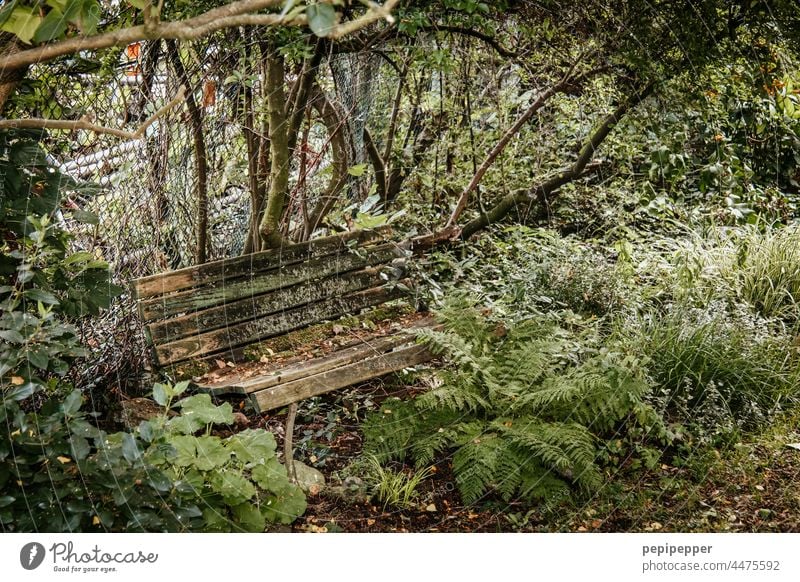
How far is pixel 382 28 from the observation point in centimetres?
287

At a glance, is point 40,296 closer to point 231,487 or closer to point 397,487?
point 231,487

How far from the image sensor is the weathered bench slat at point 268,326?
252cm

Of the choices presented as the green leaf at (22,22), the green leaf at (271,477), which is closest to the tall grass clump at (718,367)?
the green leaf at (271,477)

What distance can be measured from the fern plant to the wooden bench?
18cm

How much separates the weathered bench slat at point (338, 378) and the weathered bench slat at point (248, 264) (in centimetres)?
47

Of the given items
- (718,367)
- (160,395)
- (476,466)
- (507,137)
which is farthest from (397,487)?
(507,137)

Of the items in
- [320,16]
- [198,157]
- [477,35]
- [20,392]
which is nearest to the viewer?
→ [320,16]

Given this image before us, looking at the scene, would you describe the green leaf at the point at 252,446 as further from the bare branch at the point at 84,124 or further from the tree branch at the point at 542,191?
the tree branch at the point at 542,191

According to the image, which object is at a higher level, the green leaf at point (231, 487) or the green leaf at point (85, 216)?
the green leaf at point (85, 216)

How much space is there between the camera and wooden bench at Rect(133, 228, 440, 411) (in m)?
2.47

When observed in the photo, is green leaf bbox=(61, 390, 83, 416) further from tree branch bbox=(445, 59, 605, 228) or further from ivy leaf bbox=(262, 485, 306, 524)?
tree branch bbox=(445, 59, 605, 228)

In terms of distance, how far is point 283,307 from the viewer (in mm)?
2797
